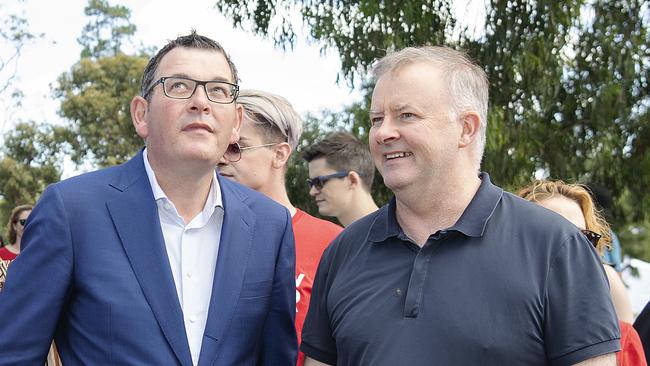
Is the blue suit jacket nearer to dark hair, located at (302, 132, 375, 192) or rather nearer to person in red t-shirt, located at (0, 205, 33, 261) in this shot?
dark hair, located at (302, 132, 375, 192)

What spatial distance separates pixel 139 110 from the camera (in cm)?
318

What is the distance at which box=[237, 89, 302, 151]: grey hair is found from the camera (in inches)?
172

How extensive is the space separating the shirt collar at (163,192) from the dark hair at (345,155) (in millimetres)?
2801

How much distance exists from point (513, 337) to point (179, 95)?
1343 mm

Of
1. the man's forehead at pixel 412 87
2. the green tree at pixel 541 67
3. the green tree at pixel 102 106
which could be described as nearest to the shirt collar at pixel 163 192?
the man's forehead at pixel 412 87

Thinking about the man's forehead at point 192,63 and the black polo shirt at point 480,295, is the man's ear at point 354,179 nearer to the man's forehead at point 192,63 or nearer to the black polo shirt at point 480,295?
the man's forehead at point 192,63

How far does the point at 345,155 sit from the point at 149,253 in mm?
3288

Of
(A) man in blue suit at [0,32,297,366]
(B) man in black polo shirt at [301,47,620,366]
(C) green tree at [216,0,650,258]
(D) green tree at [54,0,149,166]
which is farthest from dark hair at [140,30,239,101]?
(D) green tree at [54,0,149,166]

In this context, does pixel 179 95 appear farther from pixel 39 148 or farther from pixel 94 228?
pixel 39 148

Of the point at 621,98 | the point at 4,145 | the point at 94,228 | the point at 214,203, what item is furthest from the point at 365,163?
the point at 4,145

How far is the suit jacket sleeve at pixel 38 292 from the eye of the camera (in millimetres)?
2750

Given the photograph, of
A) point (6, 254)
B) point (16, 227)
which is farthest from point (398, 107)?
point (16, 227)

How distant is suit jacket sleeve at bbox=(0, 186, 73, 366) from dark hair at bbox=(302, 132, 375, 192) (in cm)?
333

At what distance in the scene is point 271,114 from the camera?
4375 millimetres
